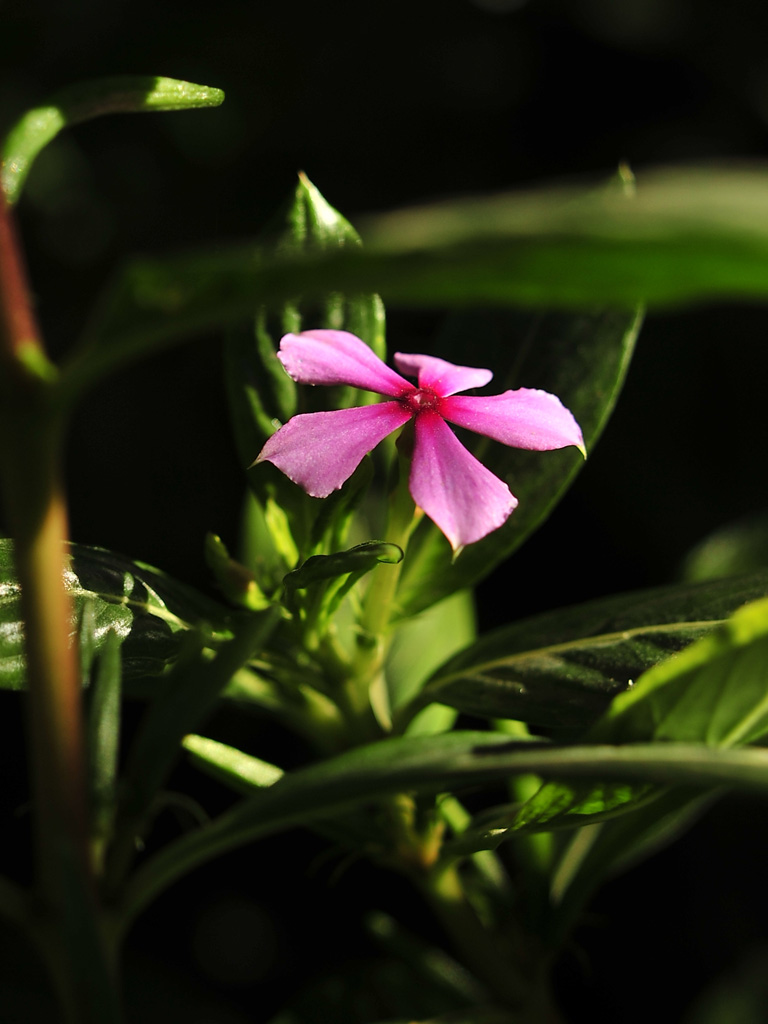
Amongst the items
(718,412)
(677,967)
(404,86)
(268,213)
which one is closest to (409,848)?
(677,967)

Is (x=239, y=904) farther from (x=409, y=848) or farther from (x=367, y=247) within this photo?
(x=367, y=247)

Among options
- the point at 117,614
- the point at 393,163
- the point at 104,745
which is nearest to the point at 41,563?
the point at 104,745

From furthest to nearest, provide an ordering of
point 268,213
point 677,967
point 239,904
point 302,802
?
point 268,213, point 239,904, point 677,967, point 302,802

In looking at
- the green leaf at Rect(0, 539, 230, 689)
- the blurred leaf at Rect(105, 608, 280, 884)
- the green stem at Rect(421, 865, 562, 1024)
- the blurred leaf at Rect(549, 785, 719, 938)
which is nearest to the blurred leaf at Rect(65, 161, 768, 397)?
the blurred leaf at Rect(105, 608, 280, 884)

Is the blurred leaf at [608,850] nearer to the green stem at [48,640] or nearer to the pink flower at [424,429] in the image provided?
the pink flower at [424,429]

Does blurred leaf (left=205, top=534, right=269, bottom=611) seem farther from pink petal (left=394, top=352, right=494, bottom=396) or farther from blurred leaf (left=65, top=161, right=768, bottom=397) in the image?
blurred leaf (left=65, top=161, right=768, bottom=397)

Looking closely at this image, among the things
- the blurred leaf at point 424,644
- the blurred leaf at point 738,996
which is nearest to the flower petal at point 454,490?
the blurred leaf at point 424,644
